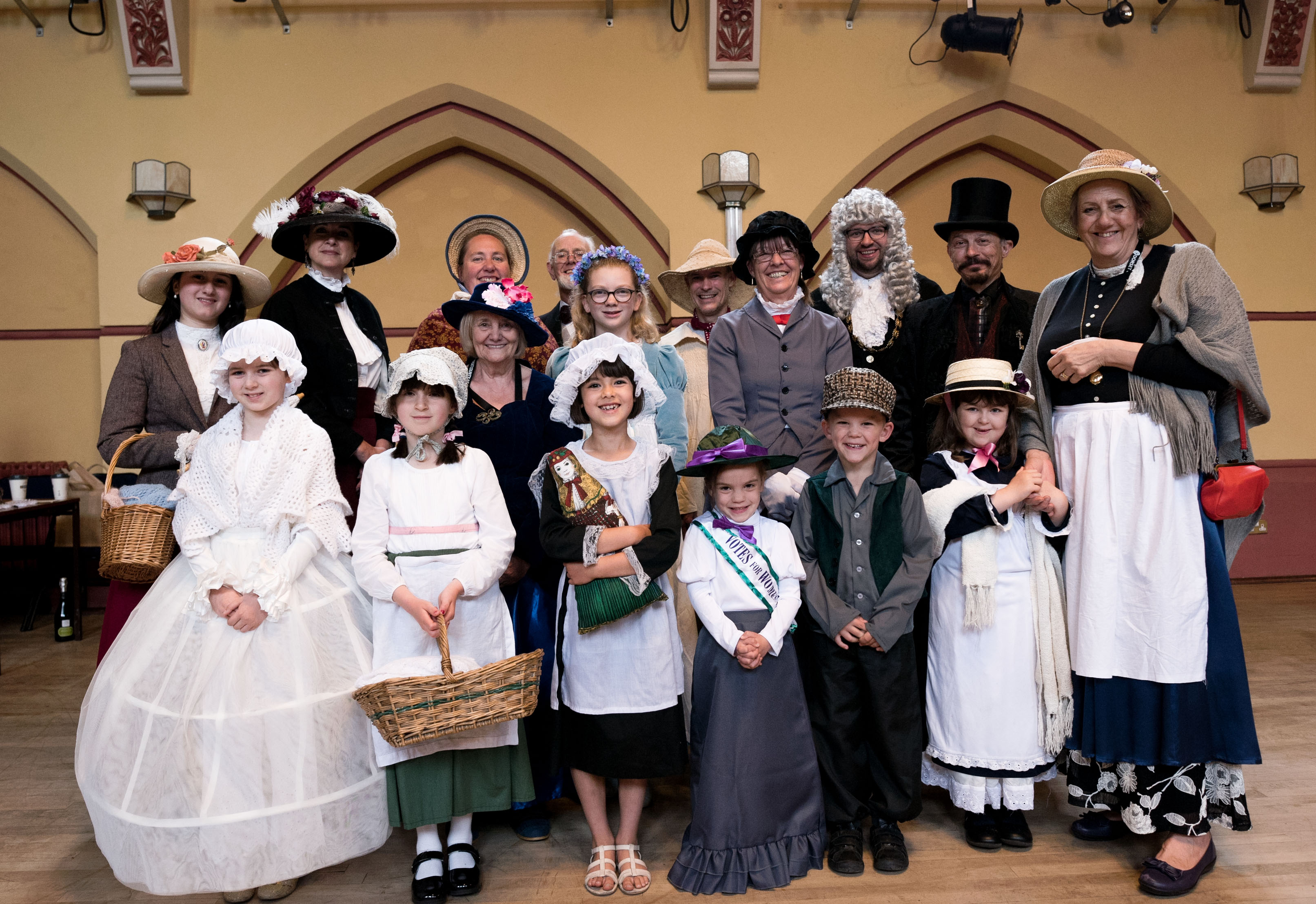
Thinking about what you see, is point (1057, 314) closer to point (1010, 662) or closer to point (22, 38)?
point (1010, 662)

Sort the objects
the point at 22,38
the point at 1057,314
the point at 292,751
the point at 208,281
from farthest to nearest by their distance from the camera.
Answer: the point at 22,38
the point at 208,281
the point at 1057,314
the point at 292,751

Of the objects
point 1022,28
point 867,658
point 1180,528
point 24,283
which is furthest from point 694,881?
→ point 24,283

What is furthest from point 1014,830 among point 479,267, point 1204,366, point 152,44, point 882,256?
point 152,44

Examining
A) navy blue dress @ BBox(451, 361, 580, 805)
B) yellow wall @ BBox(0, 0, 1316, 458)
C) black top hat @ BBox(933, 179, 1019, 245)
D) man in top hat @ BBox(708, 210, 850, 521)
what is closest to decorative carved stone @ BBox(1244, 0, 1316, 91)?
yellow wall @ BBox(0, 0, 1316, 458)

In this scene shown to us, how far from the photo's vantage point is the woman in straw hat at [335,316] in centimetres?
307

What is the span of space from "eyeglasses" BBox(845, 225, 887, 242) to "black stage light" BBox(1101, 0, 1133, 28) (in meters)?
3.99

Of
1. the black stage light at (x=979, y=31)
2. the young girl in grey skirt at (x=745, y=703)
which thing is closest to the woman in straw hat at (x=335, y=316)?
the young girl in grey skirt at (x=745, y=703)

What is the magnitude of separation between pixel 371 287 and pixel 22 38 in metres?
2.80

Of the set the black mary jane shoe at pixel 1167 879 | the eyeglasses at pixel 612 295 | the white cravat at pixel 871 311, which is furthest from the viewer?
the white cravat at pixel 871 311

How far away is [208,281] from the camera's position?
3076 millimetres

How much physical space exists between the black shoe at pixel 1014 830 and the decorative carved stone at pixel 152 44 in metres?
6.51

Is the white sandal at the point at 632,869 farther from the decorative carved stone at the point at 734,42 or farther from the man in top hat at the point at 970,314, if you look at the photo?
the decorative carved stone at the point at 734,42

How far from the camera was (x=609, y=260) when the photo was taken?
119 inches

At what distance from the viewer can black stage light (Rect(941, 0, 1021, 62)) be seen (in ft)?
18.9
